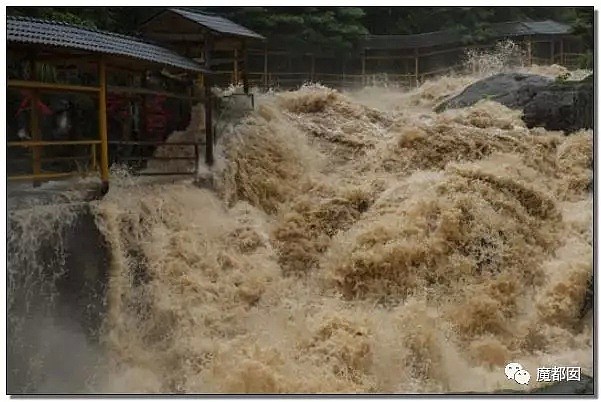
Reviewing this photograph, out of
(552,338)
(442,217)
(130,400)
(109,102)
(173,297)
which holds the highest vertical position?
(109,102)

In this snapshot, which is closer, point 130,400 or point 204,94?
point 130,400

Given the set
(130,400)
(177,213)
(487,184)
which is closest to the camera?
(130,400)

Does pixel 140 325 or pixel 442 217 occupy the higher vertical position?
pixel 442 217

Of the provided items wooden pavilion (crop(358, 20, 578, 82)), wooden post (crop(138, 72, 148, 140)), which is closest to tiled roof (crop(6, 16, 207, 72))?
wooden post (crop(138, 72, 148, 140))

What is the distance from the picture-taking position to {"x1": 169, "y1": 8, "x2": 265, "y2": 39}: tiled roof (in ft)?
13.3

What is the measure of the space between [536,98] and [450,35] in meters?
0.68

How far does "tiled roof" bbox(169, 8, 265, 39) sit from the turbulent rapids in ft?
1.54

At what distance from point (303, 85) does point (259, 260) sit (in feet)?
3.53

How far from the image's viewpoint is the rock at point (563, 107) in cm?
411

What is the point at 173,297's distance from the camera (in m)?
3.94

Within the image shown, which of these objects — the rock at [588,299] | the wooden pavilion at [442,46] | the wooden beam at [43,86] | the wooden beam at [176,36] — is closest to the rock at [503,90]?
the wooden pavilion at [442,46]

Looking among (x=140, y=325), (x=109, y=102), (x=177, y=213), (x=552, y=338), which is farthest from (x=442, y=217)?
(x=109, y=102)

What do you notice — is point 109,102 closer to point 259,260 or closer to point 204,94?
point 204,94

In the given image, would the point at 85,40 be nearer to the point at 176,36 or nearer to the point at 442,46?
the point at 176,36
